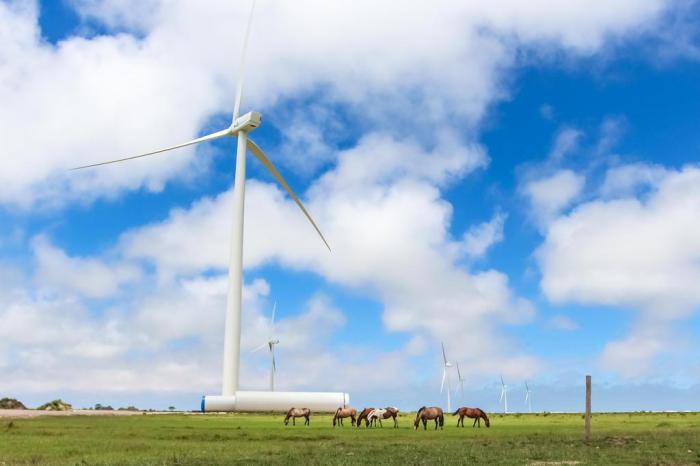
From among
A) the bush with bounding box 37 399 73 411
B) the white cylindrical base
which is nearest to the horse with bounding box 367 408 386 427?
the white cylindrical base

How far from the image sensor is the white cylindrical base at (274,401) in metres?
97.4

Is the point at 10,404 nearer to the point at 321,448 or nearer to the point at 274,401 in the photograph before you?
the point at 274,401

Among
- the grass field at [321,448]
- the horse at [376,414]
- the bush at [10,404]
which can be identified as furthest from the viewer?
the bush at [10,404]

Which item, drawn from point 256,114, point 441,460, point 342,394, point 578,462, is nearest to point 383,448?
point 441,460

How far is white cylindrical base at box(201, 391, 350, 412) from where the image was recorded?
97.4 meters

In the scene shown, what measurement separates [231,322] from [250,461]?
72319 millimetres

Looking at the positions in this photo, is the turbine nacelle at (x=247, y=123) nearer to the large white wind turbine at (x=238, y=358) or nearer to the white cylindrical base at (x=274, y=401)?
the large white wind turbine at (x=238, y=358)

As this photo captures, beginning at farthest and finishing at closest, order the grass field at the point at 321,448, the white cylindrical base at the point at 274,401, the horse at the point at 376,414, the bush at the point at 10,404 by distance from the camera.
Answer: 1. the bush at the point at 10,404
2. the white cylindrical base at the point at 274,401
3. the horse at the point at 376,414
4. the grass field at the point at 321,448

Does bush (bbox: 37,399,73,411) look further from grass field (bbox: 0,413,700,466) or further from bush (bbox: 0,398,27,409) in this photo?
grass field (bbox: 0,413,700,466)

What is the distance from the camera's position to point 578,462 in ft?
95.7

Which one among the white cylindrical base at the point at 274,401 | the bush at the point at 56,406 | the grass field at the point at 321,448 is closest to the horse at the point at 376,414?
the grass field at the point at 321,448

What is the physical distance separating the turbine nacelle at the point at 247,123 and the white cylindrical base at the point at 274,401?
131 feet

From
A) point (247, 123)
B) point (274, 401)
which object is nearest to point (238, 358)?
point (274, 401)

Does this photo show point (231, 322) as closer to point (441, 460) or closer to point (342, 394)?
point (342, 394)
